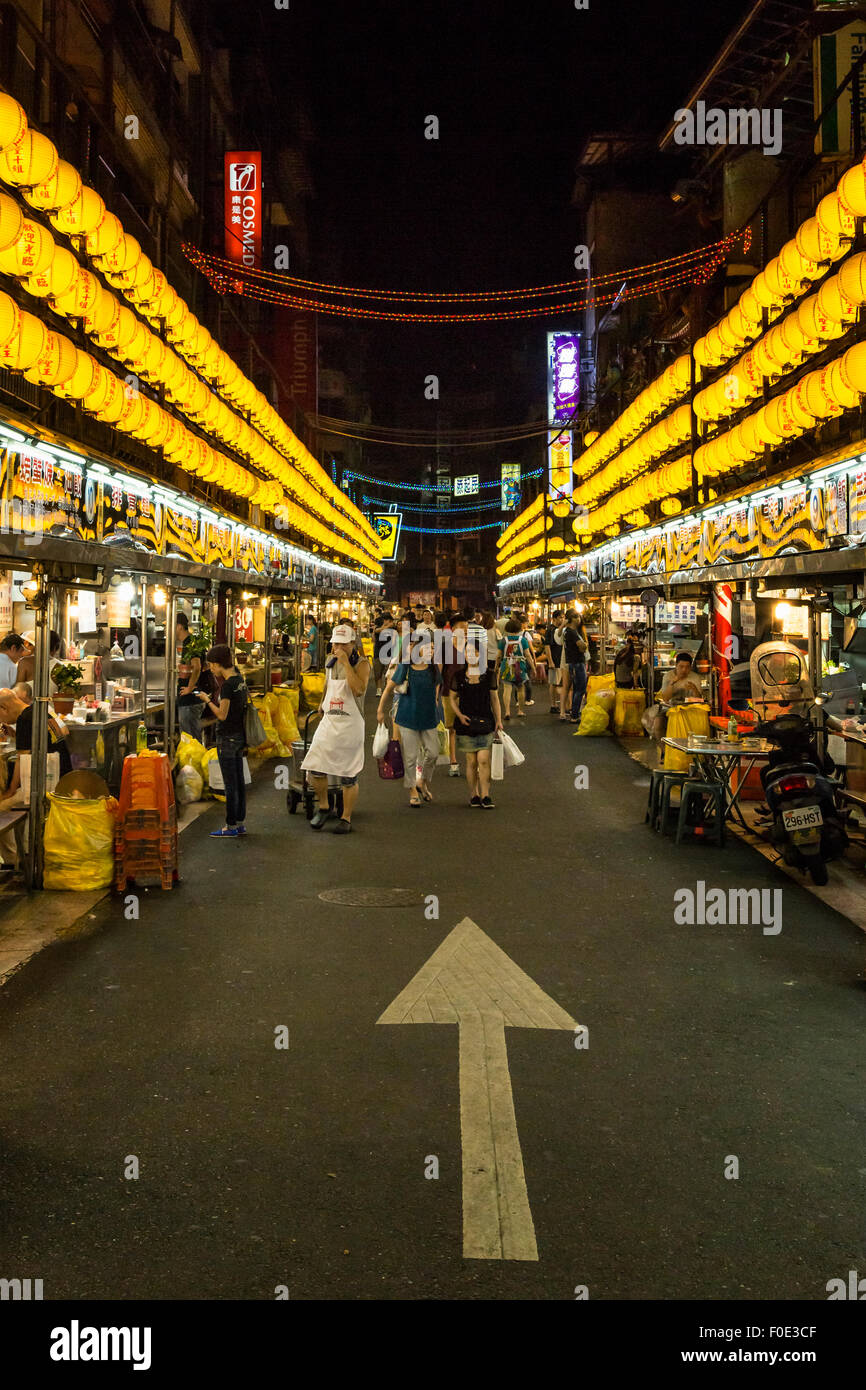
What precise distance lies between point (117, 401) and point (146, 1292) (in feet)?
35.1

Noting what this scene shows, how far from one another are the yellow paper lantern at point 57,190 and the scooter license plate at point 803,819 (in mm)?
8462

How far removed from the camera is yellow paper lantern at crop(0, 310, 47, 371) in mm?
9352

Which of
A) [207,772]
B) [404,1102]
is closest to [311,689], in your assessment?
[207,772]

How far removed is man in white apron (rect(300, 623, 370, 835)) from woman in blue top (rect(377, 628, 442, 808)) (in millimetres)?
1283

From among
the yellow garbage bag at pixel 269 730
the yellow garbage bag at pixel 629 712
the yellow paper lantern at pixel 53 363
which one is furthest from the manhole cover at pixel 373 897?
the yellow garbage bag at pixel 629 712

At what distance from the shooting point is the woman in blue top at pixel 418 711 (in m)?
12.3

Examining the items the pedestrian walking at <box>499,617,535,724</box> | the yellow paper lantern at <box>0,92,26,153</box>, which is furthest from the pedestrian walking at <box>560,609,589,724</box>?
the yellow paper lantern at <box>0,92,26,153</box>

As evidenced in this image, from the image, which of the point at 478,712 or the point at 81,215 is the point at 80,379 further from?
the point at 478,712

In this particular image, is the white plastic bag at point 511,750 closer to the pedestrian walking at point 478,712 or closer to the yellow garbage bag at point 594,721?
the pedestrian walking at point 478,712

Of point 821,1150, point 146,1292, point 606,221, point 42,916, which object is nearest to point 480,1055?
point 821,1150

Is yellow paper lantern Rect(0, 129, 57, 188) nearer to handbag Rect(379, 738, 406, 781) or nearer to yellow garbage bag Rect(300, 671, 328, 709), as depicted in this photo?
handbag Rect(379, 738, 406, 781)

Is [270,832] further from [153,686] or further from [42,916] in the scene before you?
[153,686]

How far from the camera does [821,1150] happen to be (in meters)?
4.27

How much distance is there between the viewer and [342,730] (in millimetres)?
11031
